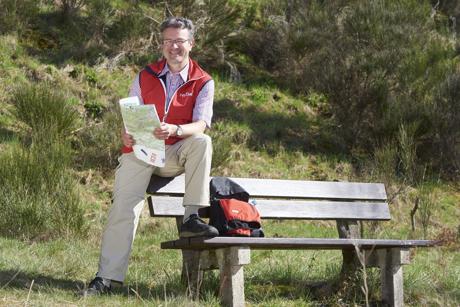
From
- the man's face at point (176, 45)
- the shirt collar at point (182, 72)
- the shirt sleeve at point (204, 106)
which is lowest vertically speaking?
the shirt sleeve at point (204, 106)

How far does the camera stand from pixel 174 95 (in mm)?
4367

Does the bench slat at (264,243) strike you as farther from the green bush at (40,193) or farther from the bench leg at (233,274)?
the green bush at (40,193)

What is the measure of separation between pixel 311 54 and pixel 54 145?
6621 mm

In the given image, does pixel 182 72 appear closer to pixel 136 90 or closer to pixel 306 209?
pixel 136 90

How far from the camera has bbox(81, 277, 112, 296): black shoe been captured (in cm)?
401

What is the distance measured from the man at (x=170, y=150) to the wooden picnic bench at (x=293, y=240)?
0.18 metres

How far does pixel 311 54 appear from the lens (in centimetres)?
1255

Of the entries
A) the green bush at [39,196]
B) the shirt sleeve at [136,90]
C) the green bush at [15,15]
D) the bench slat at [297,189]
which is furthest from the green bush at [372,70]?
the shirt sleeve at [136,90]

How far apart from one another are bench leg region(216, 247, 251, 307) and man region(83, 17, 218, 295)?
27 cm

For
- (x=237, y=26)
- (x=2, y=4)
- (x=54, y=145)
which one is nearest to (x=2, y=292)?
(x=54, y=145)

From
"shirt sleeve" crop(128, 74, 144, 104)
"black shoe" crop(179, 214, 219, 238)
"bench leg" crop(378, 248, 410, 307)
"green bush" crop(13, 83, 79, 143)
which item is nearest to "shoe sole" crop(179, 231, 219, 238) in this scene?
"black shoe" crop(179, 214, 219, 238)

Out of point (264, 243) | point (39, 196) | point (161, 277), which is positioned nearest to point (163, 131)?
point (264, 243)

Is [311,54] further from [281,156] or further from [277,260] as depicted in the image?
[277,260]

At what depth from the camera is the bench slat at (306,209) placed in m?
4.51
